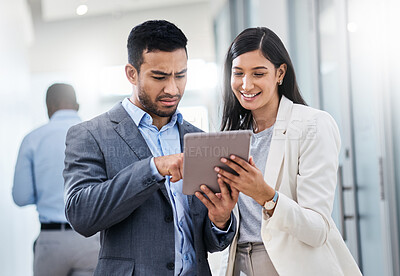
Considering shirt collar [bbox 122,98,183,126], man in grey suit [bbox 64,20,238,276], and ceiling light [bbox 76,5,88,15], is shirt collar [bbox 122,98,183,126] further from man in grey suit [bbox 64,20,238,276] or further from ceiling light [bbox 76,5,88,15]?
ceiling light [bbox 76,5,88,15]

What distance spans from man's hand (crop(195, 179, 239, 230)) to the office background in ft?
1.33

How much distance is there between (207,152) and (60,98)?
1.84 meters

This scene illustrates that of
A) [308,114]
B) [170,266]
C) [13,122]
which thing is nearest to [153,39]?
[308,114]

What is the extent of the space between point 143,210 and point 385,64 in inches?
56.7

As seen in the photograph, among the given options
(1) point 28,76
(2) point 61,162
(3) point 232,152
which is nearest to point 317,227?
(3) point 232,152

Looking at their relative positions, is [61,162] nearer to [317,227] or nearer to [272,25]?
[272,25]

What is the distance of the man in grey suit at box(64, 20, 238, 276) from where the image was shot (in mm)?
1274

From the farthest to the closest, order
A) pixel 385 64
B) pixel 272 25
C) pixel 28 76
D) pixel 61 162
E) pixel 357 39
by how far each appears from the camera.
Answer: pixel 28 76
pixel 272 25
pixel 61 162
pixel 357 39
pixel 385 64

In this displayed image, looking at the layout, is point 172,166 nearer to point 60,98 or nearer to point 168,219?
point 168,219

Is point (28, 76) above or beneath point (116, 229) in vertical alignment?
above

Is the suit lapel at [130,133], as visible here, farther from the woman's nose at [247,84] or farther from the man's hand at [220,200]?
the woman's nose at [247,84]

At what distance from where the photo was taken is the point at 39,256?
2734 millimetres

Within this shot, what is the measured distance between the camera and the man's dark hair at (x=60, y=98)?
9.55ft

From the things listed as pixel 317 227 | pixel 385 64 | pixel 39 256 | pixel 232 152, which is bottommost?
pixel 39 256
